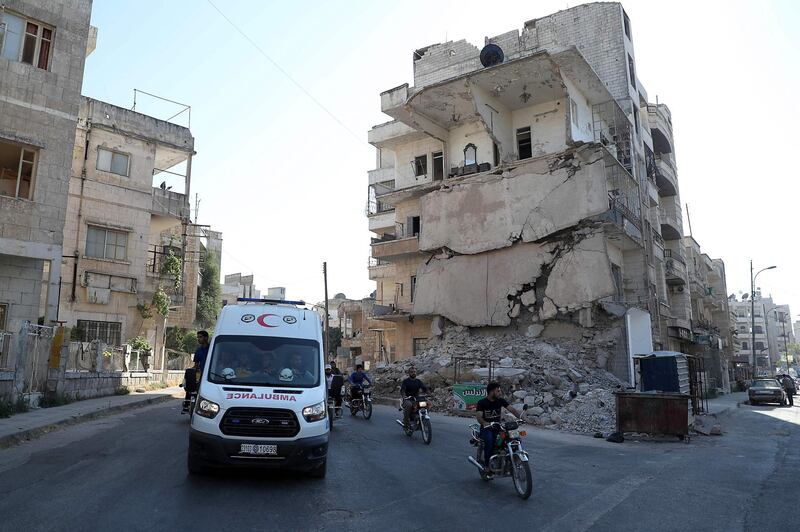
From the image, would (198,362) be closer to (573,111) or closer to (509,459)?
(509,459)

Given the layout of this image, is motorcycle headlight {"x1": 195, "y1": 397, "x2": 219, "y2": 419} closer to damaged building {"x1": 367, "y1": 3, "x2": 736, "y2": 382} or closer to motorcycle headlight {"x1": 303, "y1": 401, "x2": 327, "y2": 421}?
motorcycle headlight {"x1": 303, "y1": 401, "x2": 327, "y2": 421}

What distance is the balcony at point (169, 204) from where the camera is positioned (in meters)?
28.7

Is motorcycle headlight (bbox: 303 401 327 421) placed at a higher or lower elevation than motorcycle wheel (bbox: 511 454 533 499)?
higher

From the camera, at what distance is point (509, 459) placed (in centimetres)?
731

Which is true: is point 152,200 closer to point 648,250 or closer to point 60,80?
point 60,80

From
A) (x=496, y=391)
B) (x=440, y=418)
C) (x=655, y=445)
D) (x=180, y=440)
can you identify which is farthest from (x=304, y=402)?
(x=440, y=418)

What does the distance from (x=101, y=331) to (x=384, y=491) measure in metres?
24.1

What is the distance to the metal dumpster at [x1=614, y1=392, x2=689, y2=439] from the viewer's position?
45.6ft

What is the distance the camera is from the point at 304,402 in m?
7.23

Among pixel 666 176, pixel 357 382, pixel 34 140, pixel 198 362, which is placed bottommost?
pixel 357 382

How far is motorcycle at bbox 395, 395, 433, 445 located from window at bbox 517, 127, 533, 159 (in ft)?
64.6

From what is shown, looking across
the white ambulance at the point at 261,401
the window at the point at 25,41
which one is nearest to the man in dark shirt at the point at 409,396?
the white ambulance at the point at 261,401

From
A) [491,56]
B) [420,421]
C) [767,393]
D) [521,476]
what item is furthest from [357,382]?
[767,393]

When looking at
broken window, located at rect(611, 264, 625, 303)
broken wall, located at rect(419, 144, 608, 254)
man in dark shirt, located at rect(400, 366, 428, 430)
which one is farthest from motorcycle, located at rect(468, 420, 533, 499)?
broken window, located at rect(611, 264, 625, 303)
